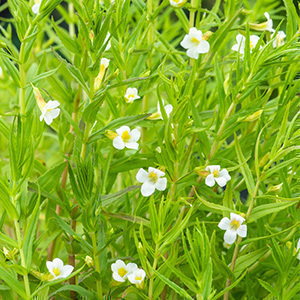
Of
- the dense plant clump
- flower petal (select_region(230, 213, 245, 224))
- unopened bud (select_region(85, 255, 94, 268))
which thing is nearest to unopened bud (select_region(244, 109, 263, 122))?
the dense plant clump

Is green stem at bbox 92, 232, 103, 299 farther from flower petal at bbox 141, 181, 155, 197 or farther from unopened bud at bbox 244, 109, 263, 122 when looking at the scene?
unopened bud at bbox 244, 109, 263, 122

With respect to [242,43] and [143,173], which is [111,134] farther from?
[242,43]

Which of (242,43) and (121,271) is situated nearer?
(121,271)

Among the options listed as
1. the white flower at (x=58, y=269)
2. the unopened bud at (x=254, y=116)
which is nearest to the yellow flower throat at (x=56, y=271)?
the white flower at (x=58, y=269)

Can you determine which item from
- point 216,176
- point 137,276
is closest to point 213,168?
point 216,176

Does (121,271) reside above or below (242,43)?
below

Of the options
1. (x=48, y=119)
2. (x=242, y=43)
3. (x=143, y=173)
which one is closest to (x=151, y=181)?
(x=143, y=173)
